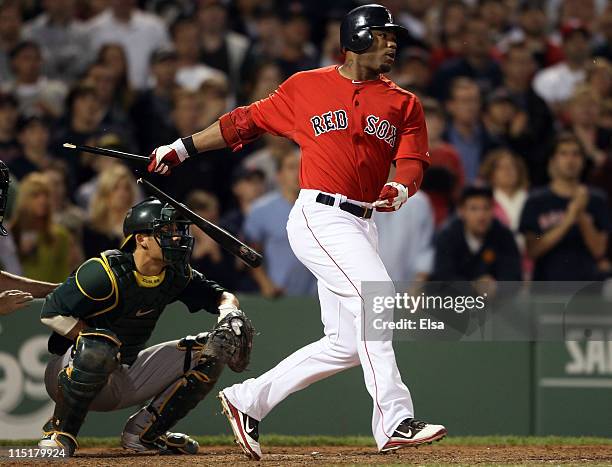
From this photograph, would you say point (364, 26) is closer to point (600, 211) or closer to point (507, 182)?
point (507, 182)

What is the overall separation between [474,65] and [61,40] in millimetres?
3945

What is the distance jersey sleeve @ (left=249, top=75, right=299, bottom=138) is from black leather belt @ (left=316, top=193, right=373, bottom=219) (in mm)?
433

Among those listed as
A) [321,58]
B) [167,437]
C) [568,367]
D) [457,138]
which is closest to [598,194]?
[457,138]

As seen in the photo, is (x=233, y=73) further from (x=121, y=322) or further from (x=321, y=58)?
(x=121, y=322)

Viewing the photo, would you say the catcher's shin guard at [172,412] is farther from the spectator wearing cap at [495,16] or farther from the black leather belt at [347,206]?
the spectator wearing cap at [495,16]

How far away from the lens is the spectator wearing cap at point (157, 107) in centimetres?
1127

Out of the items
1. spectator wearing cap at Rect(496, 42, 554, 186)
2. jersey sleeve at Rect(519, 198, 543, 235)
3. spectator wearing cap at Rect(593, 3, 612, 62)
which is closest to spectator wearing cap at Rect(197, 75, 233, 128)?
spectator wearing cap at Rect(496, 42, 554, 186)

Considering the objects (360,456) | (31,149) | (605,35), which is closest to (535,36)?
(605,35)

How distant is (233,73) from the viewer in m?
12.5

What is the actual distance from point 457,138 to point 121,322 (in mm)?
5125

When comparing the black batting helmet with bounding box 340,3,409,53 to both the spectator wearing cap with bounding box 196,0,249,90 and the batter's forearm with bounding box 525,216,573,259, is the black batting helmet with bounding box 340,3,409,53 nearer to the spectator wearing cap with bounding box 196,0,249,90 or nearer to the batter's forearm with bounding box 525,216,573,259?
the batter's forearm with bounding box 525,216,573,259

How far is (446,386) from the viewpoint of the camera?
8375 mm

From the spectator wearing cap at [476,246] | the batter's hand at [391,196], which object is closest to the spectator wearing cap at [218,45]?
the spectator wearing cap at [476,246]

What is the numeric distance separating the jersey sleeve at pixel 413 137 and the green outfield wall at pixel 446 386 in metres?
1.95
